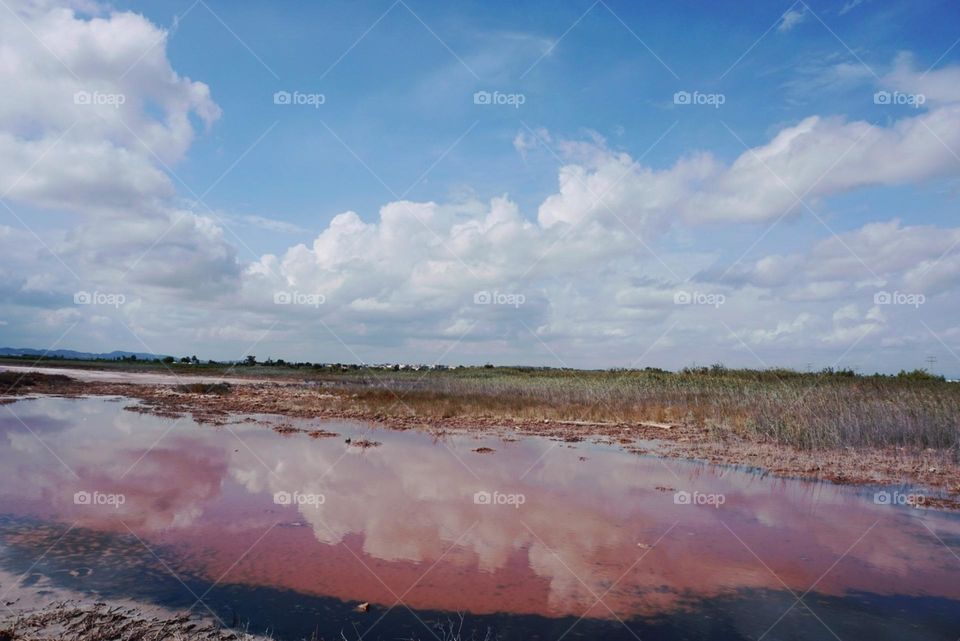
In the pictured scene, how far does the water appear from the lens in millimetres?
5652

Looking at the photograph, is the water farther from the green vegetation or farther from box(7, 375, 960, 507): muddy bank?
the green vegetation

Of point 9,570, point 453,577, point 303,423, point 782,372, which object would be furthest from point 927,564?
point 782,372

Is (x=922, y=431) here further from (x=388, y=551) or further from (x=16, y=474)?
(x=16, y=474)

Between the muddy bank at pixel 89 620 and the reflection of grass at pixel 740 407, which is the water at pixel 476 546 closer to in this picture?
the muddy bank at pixel 89 620

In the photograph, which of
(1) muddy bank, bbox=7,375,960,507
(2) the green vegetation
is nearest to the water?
(1) muddy bank, bbox=7,375,960,507

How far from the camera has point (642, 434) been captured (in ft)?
64.8

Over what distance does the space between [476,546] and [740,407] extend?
1678 centimetres

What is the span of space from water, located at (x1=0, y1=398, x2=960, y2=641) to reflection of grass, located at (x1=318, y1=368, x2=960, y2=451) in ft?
18.7

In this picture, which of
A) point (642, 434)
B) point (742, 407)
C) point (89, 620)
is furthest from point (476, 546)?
point (742, 407)

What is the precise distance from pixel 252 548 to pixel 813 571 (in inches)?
260

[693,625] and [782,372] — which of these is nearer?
[693,625]

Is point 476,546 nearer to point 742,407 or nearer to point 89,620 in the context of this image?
point 89,620

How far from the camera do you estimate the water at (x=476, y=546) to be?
18.5ft

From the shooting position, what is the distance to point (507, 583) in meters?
6.41
